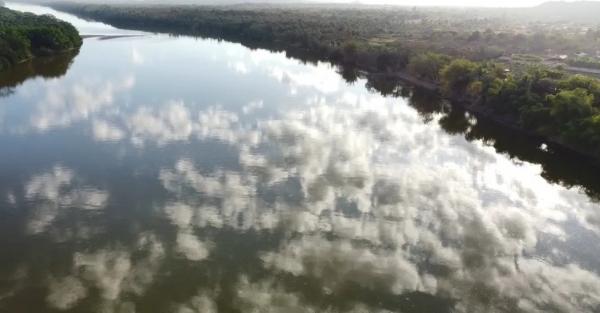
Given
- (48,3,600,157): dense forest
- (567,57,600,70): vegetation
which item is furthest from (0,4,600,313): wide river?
(567,57,600,70): vegetation

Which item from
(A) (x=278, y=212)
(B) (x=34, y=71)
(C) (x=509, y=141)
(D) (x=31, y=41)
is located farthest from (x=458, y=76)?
(D) (x=31, y=41)

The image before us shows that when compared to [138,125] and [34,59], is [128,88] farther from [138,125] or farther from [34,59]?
[34,59]

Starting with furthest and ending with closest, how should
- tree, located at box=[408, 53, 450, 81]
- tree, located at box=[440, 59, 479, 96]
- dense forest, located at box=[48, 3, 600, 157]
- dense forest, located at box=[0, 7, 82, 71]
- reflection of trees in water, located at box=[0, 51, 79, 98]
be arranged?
dense forest, located at box=[0, 7, 82, 71] < tree, located at box=[408, 53, 450, 81] < reflection of trees in water, located at box=[0, 51, 79, 98] < tree, located at box=[440, 59, 479, 96] < dense forest, located at box=[48, 3, 600, 157]

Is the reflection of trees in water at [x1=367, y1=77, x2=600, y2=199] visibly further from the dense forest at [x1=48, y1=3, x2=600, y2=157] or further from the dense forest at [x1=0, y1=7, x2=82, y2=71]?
the dense forest at [x1=0, y1=7, x2=82, y2=71]

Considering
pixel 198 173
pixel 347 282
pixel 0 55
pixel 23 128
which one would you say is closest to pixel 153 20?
pixel 0 55

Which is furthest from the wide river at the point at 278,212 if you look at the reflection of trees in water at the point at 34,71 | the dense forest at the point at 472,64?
the reflection of trees in water at the point at 34,71
